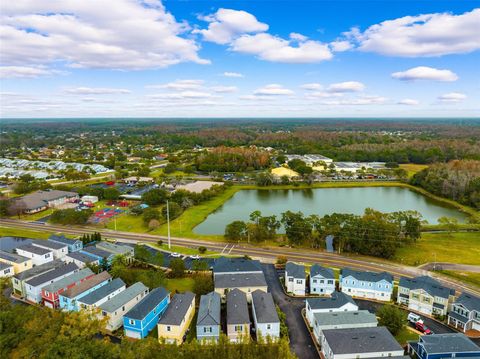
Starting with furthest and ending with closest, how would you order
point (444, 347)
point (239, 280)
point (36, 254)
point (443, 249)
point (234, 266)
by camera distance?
point (443, 249) < point (36, 254) < point (234, 266) < point (239, 280) < point (444, 347)

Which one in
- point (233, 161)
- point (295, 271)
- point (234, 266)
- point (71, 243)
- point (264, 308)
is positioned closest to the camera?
point (264, 308)

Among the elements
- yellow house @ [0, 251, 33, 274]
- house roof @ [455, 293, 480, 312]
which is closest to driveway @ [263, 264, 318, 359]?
house roof @ [455, 293, 480, 312]

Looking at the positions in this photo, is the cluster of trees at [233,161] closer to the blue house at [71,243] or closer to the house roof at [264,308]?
the blue house at [71,243]

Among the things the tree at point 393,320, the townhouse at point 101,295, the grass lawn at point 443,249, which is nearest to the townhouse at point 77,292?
the townhouse at point 101,295

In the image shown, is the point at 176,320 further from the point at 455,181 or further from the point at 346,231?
the point at 455,181

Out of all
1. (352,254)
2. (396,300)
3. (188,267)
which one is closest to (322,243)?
(352,254)

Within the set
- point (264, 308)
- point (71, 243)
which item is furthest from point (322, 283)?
point (71, 243)
